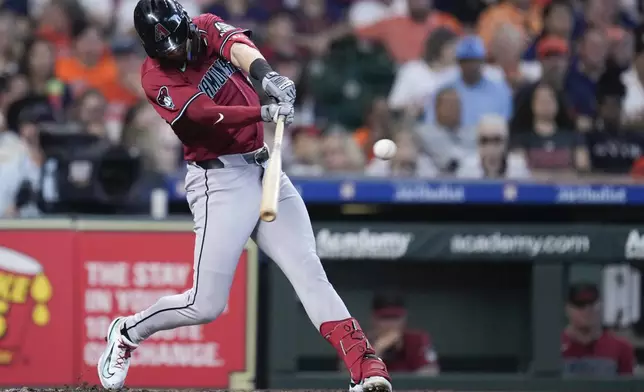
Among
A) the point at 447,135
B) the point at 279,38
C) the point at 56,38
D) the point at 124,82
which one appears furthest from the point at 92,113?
the point at 447,135

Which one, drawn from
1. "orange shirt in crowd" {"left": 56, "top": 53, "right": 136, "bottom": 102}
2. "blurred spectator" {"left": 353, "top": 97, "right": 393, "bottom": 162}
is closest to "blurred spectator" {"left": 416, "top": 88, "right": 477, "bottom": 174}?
"blurred spectator" {"left": 353, "top": 97, "right": 393, "bottom": 162}

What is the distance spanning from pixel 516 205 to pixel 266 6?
11.9 ft

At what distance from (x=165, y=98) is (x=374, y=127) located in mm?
3817

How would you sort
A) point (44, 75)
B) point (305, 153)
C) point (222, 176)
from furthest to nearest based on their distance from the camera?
point (44, 75), point (305, 153), point (222, 176)

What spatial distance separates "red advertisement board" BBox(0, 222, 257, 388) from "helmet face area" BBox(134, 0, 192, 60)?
2106mm

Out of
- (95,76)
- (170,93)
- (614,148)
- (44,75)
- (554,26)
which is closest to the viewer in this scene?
(170,93)

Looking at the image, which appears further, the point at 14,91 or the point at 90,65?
the point at 90,65

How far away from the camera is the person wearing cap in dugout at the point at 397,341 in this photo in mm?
6328

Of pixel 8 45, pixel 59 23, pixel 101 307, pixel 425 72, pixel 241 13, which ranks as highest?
pixel 241 13

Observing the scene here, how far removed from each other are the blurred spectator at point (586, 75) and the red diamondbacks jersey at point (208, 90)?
4.11 meters

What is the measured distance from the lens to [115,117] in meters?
8.20

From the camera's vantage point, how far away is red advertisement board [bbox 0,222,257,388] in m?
5.96

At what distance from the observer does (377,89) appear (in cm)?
842

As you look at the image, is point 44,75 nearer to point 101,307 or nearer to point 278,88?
point 101,307
